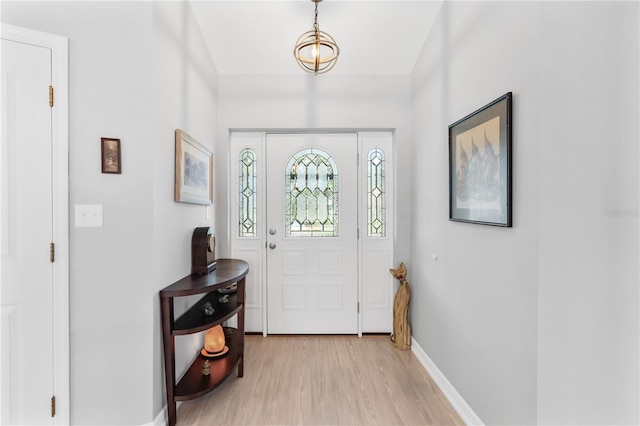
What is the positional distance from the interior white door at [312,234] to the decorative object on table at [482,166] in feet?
3.68

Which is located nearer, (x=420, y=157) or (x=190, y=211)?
(x=190, y=211)

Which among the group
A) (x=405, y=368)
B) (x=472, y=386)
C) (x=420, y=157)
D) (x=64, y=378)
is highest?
(x=420, y=157)

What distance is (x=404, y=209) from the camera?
2.72 metres

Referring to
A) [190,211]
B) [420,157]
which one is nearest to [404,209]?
[420,157]

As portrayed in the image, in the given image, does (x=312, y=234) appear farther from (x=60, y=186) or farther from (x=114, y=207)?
(x=60, y=186)

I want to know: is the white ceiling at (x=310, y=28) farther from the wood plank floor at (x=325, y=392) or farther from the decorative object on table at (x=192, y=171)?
the wood plank floor at (x=325, y=392)

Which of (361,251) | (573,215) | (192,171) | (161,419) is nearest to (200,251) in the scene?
(192,171)

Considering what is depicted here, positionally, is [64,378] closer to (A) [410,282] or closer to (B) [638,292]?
(A) [410,282]

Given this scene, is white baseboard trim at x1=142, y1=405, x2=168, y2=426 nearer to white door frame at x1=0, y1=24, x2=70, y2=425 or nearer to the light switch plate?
white door frame at x1=0, y1=24, x2=70, y2=425

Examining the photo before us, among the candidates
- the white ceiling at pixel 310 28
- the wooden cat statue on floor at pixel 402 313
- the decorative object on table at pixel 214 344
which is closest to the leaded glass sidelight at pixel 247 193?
the white ceiling at pixel 310 28

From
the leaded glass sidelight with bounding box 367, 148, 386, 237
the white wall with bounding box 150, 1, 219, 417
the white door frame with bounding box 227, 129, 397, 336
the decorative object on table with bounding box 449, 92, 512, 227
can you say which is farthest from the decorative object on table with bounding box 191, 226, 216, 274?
the decorative object on table with bounding box 449, 92, 512, 227

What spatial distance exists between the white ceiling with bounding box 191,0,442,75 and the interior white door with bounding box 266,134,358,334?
2.20 ft

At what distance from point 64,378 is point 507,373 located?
2244 millimetres

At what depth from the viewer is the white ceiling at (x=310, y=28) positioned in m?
2.08
